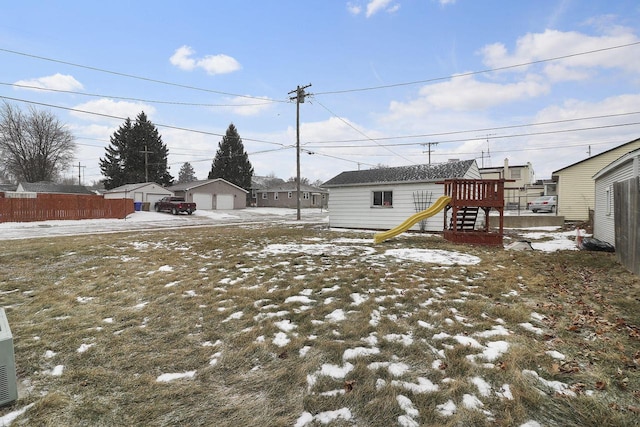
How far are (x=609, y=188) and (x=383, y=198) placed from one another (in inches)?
340

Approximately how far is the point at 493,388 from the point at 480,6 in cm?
1540

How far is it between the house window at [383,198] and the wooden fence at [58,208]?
22175 millimetres

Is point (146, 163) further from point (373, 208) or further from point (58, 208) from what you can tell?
point (373, 208)

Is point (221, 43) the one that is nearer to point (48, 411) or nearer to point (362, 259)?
point (362, 259)

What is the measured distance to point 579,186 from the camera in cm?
2097

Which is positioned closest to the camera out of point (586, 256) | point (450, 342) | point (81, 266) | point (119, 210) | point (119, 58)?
point (450, 342)

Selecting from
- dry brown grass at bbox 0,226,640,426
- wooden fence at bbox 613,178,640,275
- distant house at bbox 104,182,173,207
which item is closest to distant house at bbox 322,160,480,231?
wooden fence at bbox 613,178,640,275

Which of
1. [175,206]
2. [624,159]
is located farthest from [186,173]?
[624,159]

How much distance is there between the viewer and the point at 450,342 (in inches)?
137


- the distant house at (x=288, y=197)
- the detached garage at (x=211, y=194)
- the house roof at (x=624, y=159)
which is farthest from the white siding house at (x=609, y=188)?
the distant house at (x=288, y=197)

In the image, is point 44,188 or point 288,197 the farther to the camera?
point 288,197

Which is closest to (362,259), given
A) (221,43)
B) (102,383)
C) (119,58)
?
(102,383)

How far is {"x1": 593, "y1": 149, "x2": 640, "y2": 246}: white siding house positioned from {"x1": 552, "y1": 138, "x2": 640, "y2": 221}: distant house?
9364mm

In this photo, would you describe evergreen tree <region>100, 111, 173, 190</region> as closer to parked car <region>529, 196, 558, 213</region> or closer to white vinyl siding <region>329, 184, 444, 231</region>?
white vinyl siding <region>329, 184, 444, 231</region>
